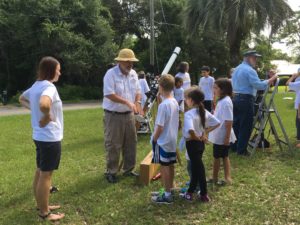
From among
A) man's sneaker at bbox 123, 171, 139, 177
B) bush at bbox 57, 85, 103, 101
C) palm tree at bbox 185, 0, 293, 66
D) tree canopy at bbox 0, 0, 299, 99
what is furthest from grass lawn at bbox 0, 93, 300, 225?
bush at bbox 57, 85, 103, 101

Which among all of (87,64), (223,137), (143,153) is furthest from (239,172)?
(87,64)

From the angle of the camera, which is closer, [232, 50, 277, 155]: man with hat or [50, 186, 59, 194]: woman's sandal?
[50, 186, 59, 194]: woman's sandal

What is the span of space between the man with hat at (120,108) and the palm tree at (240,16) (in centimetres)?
1645

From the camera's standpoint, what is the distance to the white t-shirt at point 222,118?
5.69 meters

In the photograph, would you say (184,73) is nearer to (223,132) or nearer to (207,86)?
(207,86)

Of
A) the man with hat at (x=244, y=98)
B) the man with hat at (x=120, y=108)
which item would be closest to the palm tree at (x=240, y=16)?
the man with hat at (x=244, y=98)

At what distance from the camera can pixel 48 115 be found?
168 inches

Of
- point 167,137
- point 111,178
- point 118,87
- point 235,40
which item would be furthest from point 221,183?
point 235,40

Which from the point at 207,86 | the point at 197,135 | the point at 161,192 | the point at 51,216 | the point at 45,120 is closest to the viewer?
the point at 45,120

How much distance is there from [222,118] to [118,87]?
1.55m

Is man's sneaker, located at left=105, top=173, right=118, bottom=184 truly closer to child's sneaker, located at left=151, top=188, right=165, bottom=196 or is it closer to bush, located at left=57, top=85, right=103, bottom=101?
child's sneaker, located at left=151, top=188, right=165, bottom=196

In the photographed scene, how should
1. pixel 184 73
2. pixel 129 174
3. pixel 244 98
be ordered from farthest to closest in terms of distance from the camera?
pixel 184 73 < pixel 244 98 < pixel 129 174

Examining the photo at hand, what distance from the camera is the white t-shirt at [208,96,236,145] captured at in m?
5.69

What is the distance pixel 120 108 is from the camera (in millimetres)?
5941
